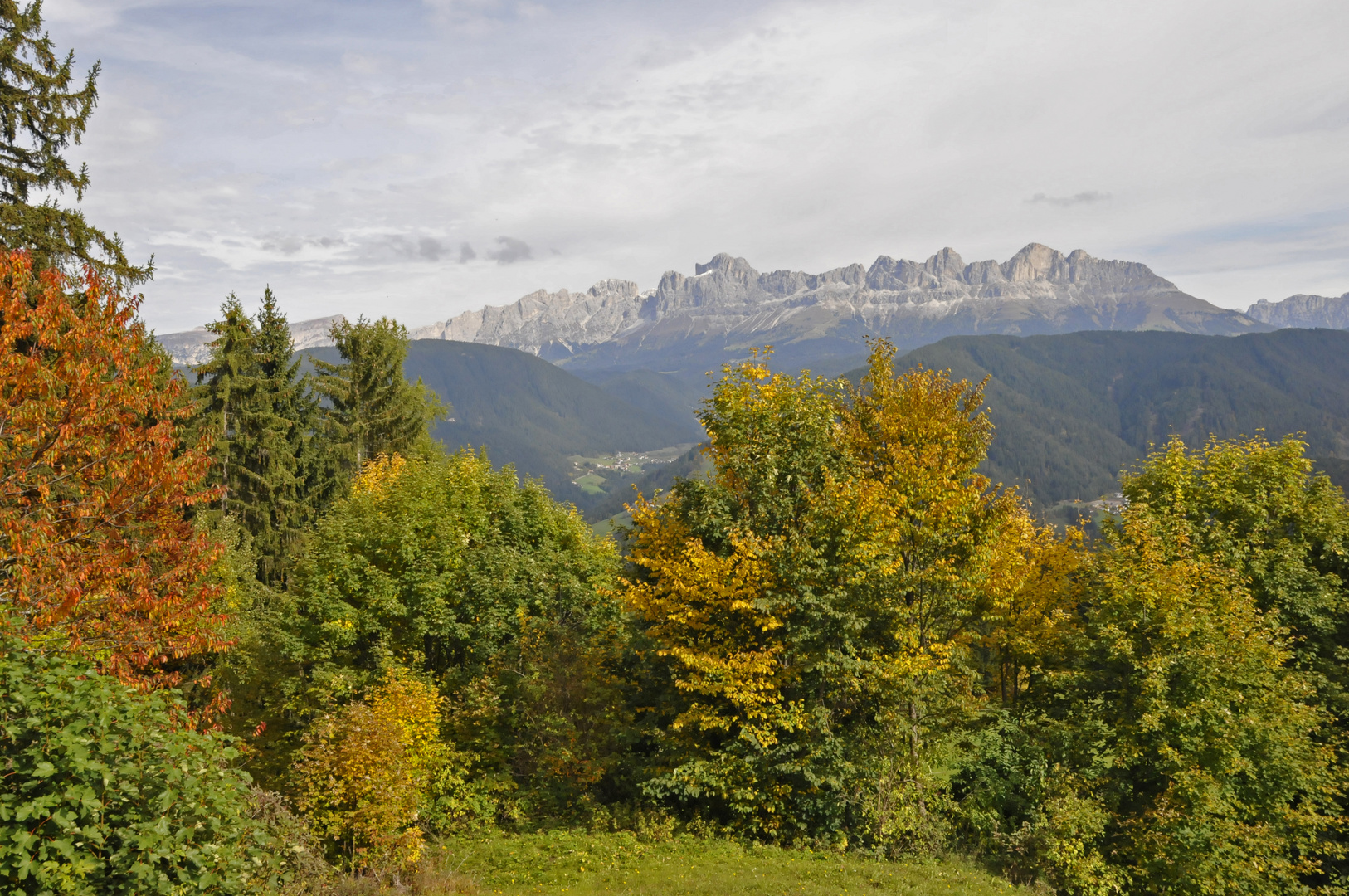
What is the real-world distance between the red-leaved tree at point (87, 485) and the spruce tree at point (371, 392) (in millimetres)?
34101

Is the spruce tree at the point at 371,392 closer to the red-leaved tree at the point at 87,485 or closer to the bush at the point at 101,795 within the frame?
the red-leaved tree at the point at 87,485

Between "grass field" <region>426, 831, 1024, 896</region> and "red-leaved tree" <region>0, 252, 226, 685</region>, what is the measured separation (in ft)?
31.1

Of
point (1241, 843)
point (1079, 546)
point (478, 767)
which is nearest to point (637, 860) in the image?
point (478, 767)

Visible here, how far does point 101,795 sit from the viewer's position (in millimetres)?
8500

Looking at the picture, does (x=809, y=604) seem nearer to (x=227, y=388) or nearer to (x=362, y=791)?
(x=362, y=791)

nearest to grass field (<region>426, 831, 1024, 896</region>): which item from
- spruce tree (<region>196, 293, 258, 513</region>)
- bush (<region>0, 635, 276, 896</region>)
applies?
bush (<region>0, 635, 276, 896</region>)

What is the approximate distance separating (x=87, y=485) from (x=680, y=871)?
16.8m

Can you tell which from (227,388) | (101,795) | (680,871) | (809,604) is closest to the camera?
(101,795)

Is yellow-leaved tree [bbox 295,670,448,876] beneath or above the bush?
beneath

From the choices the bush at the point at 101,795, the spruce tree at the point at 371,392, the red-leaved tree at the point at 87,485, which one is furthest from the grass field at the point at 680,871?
the spruce tree at the point at 371,392

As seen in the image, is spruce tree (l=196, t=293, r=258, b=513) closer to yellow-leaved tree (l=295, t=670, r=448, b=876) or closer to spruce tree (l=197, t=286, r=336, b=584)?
spruce tree (l=197, t=286, r=336, b=584)

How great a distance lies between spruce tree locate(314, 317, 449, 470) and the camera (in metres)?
49.5

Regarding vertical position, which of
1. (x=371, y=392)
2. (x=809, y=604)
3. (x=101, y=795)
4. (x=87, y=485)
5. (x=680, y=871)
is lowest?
(x=680, y=871)

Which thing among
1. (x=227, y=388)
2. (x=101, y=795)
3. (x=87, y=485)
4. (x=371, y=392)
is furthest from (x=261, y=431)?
(x=101, y=795)
